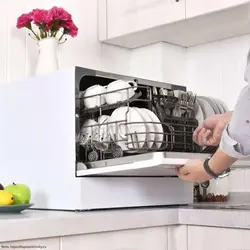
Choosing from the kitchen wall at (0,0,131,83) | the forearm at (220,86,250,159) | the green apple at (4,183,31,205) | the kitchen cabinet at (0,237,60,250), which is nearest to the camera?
the forearm at (220,86,250,159)

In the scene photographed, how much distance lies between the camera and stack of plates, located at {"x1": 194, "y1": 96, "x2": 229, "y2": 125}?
169 cm

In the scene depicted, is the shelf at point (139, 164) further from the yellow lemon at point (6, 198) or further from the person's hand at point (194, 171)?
the yellow lemon at point (6, 198)

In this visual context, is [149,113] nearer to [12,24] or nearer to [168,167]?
[168,167]

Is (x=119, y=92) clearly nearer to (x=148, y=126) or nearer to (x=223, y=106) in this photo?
(x=148, y=126)

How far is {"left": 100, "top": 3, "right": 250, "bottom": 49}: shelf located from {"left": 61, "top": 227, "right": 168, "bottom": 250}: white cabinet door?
71cm

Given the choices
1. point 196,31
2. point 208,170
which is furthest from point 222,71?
point 208,170

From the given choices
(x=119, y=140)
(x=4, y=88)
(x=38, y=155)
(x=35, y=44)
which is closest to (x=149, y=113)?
(x=119, y=140)

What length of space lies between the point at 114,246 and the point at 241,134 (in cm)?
46

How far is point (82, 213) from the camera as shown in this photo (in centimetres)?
133

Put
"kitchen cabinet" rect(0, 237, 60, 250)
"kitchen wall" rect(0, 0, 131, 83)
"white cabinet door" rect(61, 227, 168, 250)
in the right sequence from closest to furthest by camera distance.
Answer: "kitchen cabinet" rect(0, 237, 60, 250)
"white cabinet door" rect(61, 227, 168, 250)
"kitchen wall" rect(0, 0, 131, 83)

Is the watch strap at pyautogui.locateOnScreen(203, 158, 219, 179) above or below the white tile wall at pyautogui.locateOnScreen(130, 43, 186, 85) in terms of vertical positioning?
below

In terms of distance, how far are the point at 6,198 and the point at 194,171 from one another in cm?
44

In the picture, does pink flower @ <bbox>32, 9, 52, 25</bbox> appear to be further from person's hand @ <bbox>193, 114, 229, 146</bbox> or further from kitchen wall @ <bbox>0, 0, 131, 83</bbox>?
person's hand @ <bbox>193, 114, 229, 146</bbox>

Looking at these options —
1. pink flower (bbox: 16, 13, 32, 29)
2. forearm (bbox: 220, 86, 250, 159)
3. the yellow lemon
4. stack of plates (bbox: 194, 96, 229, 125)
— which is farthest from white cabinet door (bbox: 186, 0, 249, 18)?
the yellow lemon
